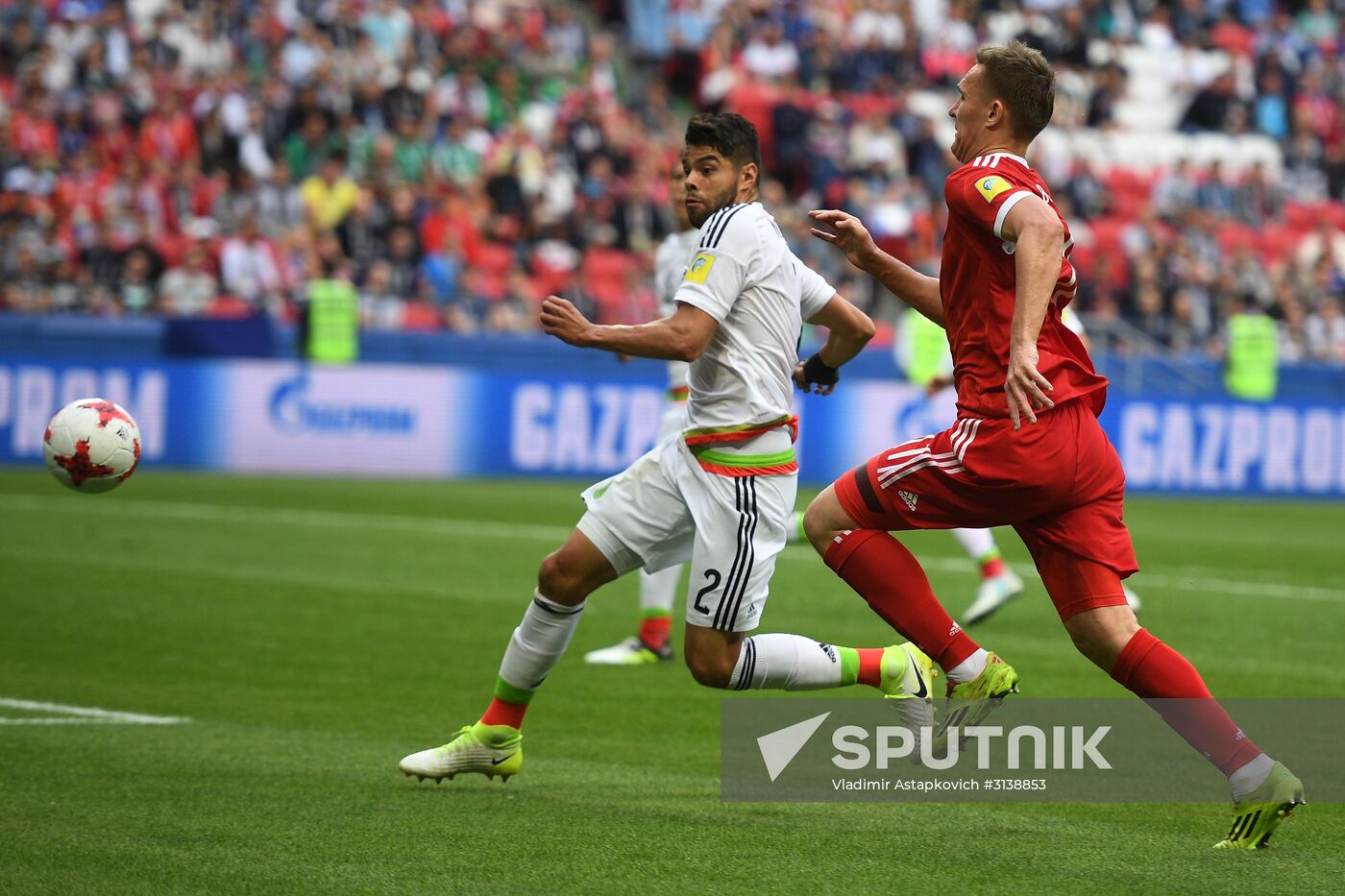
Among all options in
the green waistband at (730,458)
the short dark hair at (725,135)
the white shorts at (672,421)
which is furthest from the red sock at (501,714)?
the white shorts at (672,421)

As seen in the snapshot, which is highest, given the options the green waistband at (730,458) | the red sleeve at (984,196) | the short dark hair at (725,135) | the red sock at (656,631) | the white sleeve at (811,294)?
the short dark hair at (725,135)

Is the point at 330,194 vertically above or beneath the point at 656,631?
above

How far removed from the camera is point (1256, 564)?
1498 centimetres

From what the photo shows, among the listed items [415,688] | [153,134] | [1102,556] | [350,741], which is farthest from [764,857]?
[153,134]

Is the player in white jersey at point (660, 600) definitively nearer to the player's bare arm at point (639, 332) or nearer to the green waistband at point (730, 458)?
the green waistband at point (730, 458)

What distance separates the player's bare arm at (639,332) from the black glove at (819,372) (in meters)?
0.63

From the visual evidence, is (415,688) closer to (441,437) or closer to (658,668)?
(658,668)

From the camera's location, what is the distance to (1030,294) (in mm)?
5250

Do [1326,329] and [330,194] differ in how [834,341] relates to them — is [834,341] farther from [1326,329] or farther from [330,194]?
[1326,329]

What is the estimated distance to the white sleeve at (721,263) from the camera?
19.4ft

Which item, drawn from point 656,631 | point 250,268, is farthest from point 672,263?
point 250,268

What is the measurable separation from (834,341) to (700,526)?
0.88 m

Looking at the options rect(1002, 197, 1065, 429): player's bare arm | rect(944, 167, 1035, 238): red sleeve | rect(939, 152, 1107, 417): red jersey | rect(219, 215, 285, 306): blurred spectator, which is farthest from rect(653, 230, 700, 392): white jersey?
rect(219, 215, 285, 306): blurred spectator

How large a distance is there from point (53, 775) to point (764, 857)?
8.35 ft
